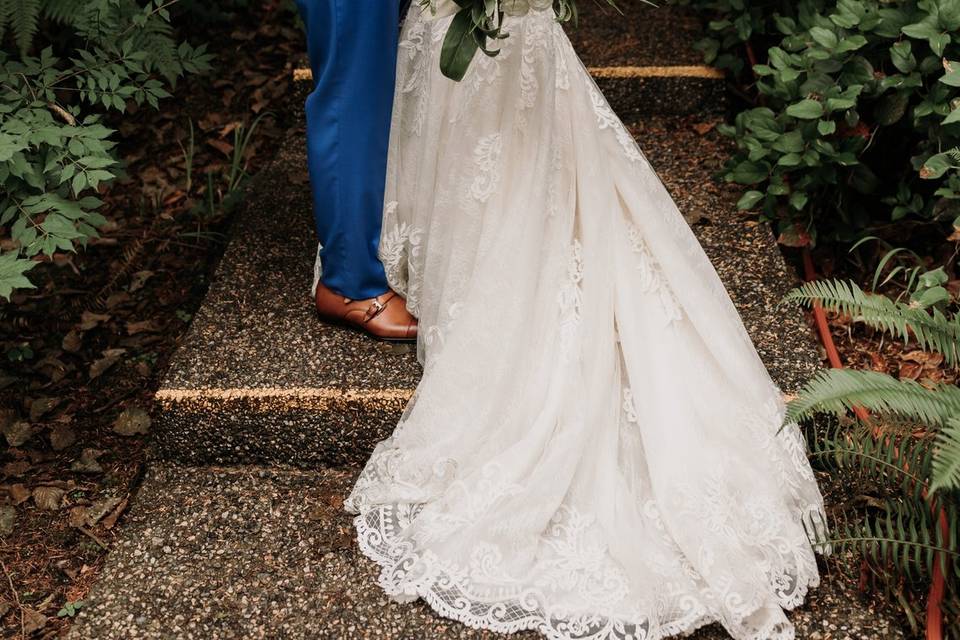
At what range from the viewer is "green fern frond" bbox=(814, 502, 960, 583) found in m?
1.76

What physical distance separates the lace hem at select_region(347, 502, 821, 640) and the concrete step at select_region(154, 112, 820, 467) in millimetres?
352

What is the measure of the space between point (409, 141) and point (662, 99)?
4.16 ft

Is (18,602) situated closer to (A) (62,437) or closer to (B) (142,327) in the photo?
(A) (62,437)

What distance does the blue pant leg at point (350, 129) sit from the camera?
78.0 inches

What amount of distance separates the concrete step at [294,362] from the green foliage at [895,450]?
11.7 inches

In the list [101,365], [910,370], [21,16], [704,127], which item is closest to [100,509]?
[101,365]

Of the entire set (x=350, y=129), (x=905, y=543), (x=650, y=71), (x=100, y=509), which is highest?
(x=350, y=129)

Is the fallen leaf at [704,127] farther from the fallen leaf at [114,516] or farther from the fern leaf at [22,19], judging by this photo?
the fallen leaf at [114,516]

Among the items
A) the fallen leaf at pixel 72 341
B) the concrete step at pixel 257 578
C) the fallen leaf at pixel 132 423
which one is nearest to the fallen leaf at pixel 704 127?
the concrete step at pixel 257 578

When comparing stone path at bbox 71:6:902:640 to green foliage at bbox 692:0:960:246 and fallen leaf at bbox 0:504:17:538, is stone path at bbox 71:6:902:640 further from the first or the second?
fallen leaf at bbox 0:504:17:538

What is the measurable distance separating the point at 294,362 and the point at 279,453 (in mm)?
228

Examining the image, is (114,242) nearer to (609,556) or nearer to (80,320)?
(80,320)

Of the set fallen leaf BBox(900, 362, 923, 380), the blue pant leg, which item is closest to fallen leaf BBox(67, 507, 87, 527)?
the blue pant leg

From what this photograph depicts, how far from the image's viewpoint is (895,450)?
6.09ft
